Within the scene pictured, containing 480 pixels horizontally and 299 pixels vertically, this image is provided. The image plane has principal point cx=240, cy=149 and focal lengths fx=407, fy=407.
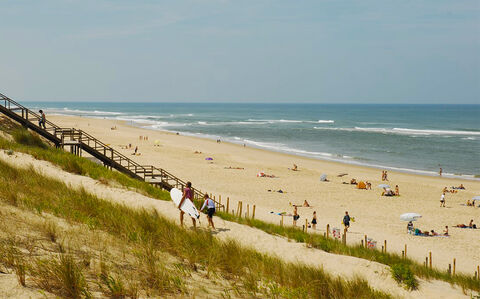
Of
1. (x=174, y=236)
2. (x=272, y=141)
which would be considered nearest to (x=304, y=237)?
(x=174, y=236)

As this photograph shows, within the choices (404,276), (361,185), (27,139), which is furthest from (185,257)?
(361,185)

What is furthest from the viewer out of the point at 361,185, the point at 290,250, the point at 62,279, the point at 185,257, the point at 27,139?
the point at 361,185

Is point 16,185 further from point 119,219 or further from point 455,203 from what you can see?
point 455,203

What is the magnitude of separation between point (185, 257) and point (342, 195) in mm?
25060

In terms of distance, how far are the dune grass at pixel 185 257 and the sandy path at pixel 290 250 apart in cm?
100

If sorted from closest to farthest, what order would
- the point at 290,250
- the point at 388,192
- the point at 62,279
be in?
the point at 62,279, the point at 290,250, the point at 388,192

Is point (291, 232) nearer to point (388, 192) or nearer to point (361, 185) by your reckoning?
point (388, 192)

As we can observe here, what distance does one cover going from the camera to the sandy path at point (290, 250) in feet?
35.4

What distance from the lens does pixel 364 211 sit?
88.8 feet

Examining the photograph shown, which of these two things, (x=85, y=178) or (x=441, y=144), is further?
(x=441, y=144)

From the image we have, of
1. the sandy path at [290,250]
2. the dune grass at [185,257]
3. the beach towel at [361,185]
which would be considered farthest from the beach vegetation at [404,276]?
the beach towel at [361,185]

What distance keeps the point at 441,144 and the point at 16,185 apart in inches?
2644

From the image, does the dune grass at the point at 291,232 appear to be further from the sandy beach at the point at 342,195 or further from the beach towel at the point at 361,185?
the beach towel at the point at 361,185

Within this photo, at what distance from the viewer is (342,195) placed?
31.5 m
